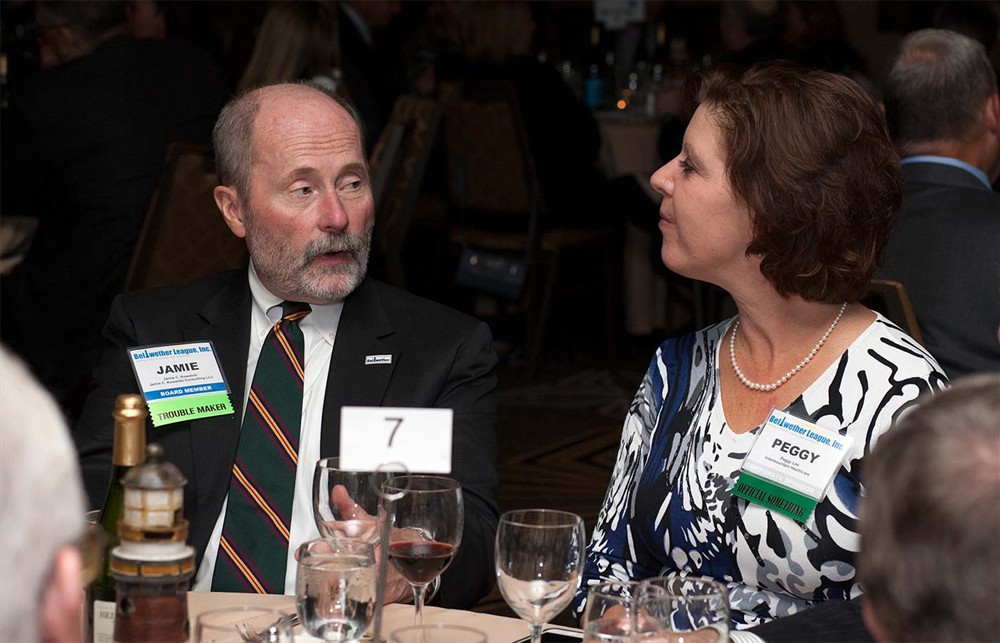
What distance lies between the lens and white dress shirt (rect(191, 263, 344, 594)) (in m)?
2.11

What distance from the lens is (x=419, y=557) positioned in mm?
1491

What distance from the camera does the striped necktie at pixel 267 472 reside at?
208 cm

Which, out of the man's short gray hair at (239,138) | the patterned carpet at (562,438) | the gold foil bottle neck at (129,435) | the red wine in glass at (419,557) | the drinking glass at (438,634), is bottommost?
the patterned carpet at (562,438)

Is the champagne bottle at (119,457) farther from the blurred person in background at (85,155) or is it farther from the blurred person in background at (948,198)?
the blurred person in background at (85,155)

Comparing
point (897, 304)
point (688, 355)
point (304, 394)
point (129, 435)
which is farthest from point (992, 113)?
point (129, 435)

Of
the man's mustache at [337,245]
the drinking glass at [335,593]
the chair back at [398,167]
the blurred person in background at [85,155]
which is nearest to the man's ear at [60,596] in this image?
the drinking glass at [335,593]

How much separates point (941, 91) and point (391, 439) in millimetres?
2359

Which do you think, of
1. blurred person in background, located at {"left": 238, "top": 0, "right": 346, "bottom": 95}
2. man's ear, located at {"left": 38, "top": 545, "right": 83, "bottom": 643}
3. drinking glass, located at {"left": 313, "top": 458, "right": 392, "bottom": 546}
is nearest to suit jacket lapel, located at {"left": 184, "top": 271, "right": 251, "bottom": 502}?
drinking glass, located at {"left": 313, "top": 458, "right": 392, "bottom": 546}

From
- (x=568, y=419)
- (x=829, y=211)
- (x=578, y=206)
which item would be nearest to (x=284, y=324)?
(x=829, y=211)

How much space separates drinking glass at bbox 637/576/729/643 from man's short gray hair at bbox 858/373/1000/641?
1.17 ft

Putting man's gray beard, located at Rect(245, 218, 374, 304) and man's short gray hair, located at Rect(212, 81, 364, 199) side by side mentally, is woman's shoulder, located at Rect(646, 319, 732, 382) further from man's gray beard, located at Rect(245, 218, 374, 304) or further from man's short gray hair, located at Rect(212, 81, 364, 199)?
man's short gray hair, located at Rect(212, 81, 364, 199)

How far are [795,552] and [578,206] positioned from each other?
4394 mm

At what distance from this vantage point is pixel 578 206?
6254 millimetres

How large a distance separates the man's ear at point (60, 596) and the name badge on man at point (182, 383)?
1.27 metres
